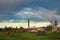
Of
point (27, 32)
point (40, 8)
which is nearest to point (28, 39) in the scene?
point (27, 32)

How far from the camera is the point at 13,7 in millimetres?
2240

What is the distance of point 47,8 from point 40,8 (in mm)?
95

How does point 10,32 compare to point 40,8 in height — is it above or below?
below

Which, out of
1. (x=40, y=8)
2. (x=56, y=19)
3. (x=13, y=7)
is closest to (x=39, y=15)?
(x=40, y=8)

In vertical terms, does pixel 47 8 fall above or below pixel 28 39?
above

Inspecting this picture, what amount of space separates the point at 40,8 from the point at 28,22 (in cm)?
25

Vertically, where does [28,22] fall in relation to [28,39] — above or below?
above

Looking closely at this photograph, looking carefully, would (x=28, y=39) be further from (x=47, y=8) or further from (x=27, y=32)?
(x=47, y=8)

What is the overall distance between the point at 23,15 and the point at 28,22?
12 cm

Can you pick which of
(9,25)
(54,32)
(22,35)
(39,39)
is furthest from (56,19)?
(9,25)

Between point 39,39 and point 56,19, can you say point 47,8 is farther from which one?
point 39,39

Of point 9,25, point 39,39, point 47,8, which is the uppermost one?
point 47,8

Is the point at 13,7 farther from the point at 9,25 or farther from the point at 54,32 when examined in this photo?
the point at 54,32

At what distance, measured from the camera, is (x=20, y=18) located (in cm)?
224
